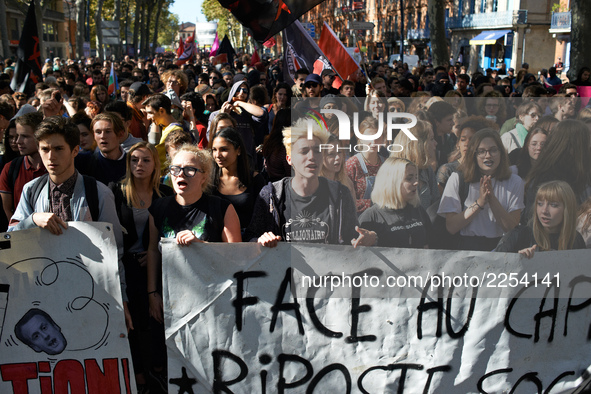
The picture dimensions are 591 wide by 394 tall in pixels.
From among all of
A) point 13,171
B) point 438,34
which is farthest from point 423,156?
point 438,34

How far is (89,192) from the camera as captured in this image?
3.35m

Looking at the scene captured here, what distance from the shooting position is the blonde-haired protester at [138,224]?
366 cm

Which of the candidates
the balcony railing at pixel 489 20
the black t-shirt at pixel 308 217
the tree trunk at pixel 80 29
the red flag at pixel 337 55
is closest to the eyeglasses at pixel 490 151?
the black t-shirt at pixel 308 217

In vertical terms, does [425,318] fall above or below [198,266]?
below

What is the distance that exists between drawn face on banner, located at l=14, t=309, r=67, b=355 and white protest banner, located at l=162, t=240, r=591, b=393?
56cm

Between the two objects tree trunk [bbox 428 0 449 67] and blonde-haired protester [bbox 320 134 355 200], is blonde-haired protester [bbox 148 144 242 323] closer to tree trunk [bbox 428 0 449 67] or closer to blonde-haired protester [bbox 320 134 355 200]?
blonde-haired protester [bbox 320 134 355 200]

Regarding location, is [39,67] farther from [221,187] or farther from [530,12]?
[530,12]

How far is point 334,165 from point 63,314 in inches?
63.5

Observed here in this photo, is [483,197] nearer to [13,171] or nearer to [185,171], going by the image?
[185,171]

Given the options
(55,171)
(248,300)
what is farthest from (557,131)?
(55,171)

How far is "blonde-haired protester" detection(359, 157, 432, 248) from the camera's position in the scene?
342 cm

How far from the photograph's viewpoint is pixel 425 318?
3188 mm

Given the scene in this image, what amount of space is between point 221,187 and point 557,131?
2.17 meters

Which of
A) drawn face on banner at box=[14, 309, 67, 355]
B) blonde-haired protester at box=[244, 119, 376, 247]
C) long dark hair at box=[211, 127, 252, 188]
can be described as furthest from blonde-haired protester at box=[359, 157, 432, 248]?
drawn face on banner at box=[14, 309, 67, 355]
